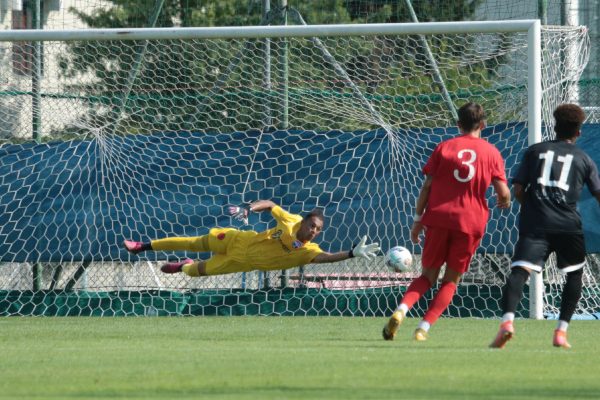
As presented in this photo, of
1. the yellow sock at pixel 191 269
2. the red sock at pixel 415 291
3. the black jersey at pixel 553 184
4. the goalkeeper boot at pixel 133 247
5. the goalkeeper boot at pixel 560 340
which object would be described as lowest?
the goalkeeper boot at pixel 560 340

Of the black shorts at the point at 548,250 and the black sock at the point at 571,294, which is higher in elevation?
the black shorts at the point at 548,250

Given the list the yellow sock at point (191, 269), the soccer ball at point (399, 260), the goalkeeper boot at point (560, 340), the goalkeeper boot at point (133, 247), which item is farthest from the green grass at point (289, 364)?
the goalkeeper boot at point (133, 247)

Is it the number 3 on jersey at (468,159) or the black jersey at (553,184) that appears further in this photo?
the number 3 on jersey at (468,159)

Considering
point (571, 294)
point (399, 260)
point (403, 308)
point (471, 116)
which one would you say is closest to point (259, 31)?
point (399, 260)

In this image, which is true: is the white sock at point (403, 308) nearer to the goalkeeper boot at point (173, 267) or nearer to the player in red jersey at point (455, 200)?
the player in red jersey at point (455, 200)

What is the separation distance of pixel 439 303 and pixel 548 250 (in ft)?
3.29

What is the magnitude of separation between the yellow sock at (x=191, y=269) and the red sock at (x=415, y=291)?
3915 millimetres

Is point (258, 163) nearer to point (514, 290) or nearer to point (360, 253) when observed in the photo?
point (360, 253)

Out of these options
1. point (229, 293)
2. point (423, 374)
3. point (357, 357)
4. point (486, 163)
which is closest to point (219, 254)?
point (229, 293)

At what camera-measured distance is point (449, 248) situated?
961cm

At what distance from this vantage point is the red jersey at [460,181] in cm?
950

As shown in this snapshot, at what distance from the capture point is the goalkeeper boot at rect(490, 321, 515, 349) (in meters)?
8.37

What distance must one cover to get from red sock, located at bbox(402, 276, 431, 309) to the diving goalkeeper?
3003mm

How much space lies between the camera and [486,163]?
377 inches
